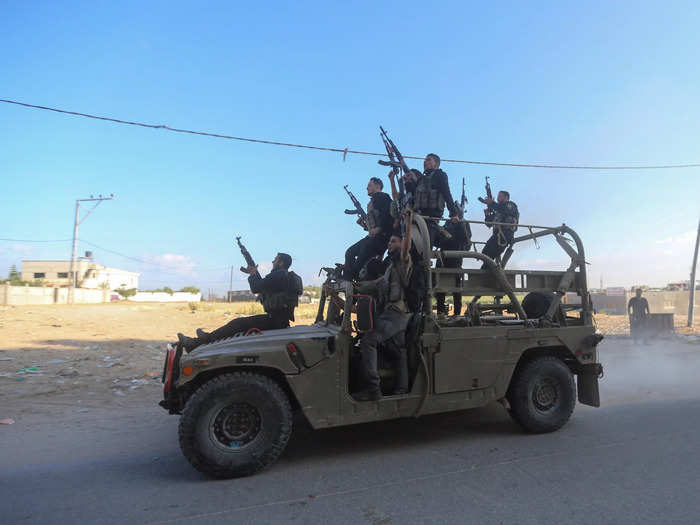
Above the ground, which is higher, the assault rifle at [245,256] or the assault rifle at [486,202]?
the assault rifle at [486,202]

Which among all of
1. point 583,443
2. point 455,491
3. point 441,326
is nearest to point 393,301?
point 441,326

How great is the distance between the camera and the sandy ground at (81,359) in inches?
265

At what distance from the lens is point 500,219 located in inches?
269

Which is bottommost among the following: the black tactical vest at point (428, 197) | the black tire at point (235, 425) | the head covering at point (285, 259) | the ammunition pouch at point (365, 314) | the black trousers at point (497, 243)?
the black tire at point (235, 425)

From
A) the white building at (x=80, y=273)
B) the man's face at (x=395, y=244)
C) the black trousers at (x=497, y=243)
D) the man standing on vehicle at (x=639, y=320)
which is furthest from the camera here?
the white building at (x=80, y=273)

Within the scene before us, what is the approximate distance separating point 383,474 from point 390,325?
1.34 metres

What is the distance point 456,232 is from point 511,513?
355cm

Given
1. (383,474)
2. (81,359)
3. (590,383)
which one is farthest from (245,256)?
(81,359)

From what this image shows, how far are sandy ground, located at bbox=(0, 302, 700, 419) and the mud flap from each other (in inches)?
240

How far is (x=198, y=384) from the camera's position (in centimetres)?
385

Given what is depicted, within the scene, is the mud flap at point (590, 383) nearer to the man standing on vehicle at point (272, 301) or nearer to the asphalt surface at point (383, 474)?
the asphalt surface at point (383, 474)

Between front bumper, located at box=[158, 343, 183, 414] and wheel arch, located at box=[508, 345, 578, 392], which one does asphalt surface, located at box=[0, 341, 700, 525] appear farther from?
wheel arch, located at box=[508, 345, 578, 392]

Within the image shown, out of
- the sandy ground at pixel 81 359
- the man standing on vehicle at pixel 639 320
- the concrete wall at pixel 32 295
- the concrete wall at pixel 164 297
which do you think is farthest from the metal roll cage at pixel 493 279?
the concrete wall at pixel 164 297

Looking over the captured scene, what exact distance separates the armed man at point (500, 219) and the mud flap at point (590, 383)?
180 centimetres
